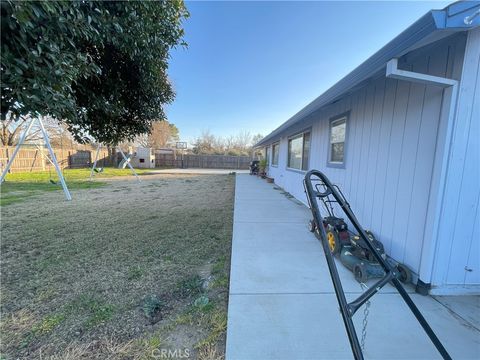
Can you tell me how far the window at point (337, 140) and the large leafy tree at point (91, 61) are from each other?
3.11 m

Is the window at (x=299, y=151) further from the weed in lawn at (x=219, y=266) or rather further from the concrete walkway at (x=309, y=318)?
the weed in lawn at (x=219, y=266)

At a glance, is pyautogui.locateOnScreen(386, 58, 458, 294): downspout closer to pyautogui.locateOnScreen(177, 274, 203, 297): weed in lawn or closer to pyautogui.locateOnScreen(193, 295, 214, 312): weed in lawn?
pyautogui.locateOnScreen(193, 295, 214, 312): weed in lawn

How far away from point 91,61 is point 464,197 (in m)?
3.95

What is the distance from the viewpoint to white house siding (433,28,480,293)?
1.91 metres

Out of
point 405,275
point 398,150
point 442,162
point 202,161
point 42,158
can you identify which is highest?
point 398,150

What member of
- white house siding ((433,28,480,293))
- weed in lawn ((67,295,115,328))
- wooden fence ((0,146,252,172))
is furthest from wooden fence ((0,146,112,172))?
white house siding ((433,28,480,293))

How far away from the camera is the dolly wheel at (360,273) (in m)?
2.31

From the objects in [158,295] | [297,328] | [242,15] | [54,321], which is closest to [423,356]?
[297,328]

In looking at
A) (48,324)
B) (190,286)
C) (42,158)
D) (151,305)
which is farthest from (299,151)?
(42,158)

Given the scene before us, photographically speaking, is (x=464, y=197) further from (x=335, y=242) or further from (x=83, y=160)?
(x=83, y=160)

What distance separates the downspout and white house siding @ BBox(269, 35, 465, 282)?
12 cm

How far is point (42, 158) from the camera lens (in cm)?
1504

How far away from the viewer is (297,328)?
67.9 inches

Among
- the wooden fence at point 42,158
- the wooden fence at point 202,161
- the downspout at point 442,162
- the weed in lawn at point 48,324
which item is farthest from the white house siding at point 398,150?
the wooden fence at point 202,161
